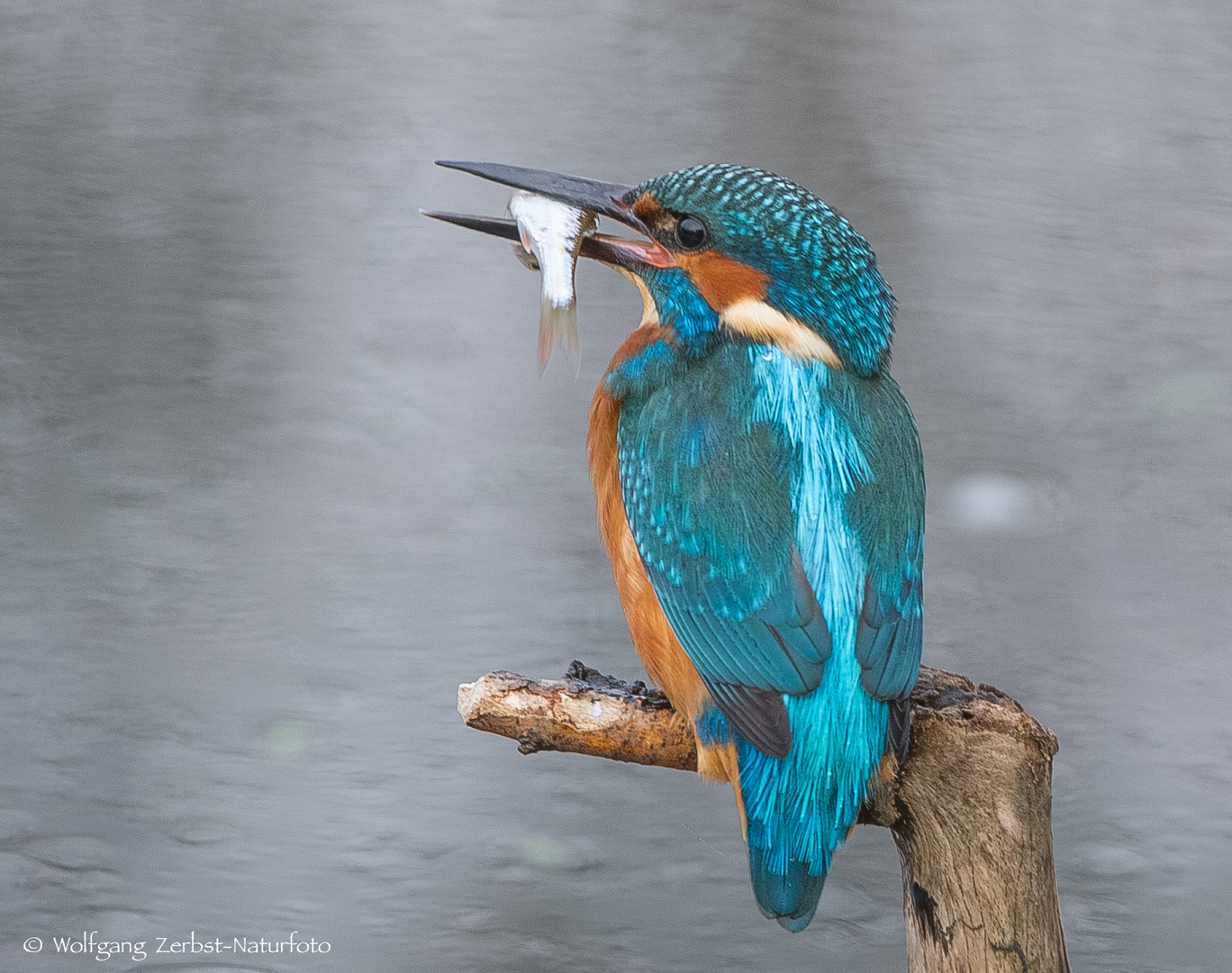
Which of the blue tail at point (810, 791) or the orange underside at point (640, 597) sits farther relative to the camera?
the orange underside at point (640, 597)

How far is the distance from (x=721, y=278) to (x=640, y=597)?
32 cm

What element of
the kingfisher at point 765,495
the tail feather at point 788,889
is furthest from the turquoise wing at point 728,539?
the tail feather at point 788,889

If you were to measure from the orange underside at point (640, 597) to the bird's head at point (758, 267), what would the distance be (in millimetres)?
64

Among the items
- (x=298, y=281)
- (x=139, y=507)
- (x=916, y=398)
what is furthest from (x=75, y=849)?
(x=916, y=398)

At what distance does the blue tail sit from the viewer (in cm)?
119

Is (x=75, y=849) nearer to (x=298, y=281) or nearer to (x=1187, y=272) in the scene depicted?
(x=298, y=281)

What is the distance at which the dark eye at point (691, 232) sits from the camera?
1.34m

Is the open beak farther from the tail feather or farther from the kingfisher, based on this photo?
the tail feather

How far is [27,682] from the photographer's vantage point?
8.70ft

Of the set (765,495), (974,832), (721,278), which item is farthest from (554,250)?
(974,832)

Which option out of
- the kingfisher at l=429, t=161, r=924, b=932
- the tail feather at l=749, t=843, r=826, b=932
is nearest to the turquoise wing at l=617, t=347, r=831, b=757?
the kingfisher at l=429, t=161, r=924, b=932

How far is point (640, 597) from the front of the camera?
1357 millimetres

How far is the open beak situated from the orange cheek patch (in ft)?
0.09

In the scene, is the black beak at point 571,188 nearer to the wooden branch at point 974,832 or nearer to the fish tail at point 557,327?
the fish tail at point 557,327
